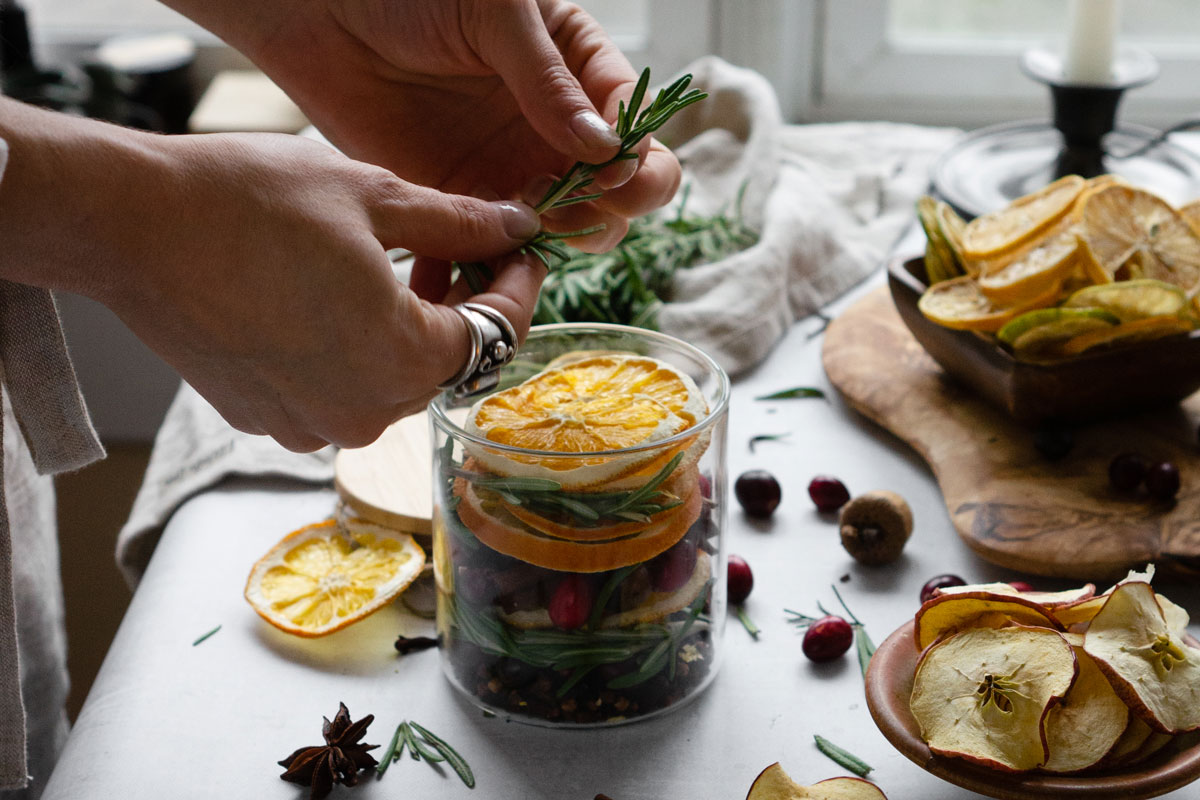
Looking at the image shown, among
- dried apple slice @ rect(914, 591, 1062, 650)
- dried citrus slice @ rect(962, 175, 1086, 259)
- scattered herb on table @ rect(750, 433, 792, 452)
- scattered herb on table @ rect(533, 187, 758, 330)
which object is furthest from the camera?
scattered herb on table @ rect(533, 187, 758, 330)

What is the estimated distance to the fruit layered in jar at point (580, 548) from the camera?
0.68 meters

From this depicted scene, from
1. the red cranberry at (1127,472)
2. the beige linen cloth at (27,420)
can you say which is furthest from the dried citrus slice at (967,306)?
the beige linen cloth at (27,420)

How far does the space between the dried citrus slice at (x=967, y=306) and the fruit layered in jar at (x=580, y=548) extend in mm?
337

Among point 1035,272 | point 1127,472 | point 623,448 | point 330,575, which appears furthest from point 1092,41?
point 330,575

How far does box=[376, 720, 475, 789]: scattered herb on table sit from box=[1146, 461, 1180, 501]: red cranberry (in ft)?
1.97

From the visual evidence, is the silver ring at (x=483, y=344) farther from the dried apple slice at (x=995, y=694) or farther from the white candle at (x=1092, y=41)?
the white candle at (x=1092, y=41)

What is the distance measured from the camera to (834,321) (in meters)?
1.26

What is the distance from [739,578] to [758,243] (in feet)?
1.92

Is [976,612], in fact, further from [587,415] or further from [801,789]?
[587,415]

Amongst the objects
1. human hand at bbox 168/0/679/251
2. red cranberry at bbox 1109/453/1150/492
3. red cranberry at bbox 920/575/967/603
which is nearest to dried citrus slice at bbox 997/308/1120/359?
red cranberry at bbox 1109/453/1150/492

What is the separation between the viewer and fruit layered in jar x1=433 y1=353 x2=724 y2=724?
0.68 metres

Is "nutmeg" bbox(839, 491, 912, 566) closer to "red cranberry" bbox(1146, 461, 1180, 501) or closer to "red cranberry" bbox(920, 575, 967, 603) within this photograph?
"red cranberry" bbox(920, 575, 967, 603)

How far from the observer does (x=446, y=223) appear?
0.69 m

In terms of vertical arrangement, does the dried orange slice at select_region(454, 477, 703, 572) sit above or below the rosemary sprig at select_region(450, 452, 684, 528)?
below
